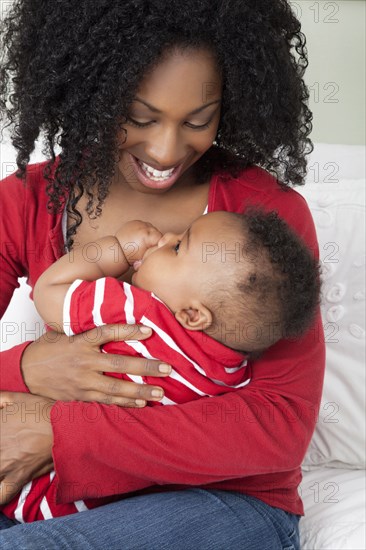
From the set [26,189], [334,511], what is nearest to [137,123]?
[26,189]

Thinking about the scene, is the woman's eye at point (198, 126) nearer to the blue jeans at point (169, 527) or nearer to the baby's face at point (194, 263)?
the baby's face at point (194, 263)

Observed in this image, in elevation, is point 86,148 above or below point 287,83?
below

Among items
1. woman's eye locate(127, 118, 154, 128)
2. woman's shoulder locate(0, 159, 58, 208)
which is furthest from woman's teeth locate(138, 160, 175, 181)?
woman's shoulder locate(0, 159, 58, 208)

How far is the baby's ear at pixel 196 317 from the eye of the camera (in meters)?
1.25

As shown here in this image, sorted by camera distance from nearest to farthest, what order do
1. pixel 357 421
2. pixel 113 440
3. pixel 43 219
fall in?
1. pixel 113 440
2. pixel 43 219
3. pixel 357 421

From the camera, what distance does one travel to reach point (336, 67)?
91.4 inches

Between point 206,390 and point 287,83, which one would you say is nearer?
point 206,390

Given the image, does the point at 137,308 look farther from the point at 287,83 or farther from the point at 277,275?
the point at 287,83

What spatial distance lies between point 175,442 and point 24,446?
265 millimetres

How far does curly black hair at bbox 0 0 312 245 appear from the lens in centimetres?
124

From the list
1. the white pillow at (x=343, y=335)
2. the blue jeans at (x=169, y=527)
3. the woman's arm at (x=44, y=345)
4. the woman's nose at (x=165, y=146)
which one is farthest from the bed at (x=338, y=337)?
the woman's nose at (x=165, y=146)

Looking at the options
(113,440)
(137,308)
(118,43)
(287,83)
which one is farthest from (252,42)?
(113,440)

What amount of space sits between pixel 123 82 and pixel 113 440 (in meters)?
0.59

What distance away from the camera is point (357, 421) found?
1.74m
